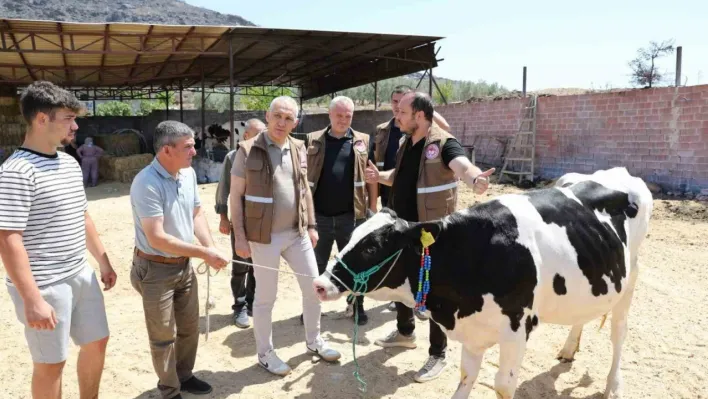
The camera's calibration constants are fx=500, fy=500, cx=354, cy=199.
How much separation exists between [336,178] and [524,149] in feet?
34.4

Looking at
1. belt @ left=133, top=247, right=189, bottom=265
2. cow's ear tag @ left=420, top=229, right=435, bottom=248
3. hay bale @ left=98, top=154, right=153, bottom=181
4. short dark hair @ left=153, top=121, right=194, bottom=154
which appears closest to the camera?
cow's ear tag @ left=420, top=229, right=435, bottom=248

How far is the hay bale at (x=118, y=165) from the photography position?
1418cm

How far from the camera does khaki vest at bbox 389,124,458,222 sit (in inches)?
132

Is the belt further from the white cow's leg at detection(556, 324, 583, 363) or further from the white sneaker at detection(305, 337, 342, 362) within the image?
the white cow's leg at detection(556, 324, 583, 363)

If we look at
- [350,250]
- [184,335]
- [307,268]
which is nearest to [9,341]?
[184,335]

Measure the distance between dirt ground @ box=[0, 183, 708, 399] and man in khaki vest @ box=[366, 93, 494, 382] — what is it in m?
0.32

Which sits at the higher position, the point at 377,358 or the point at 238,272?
the point at 238,272

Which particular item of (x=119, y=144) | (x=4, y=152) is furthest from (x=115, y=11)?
(x=4, y=152)

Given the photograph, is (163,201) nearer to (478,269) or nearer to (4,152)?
(478,269)

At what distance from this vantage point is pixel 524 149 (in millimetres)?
13430

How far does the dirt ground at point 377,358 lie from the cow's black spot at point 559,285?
0.93 metres

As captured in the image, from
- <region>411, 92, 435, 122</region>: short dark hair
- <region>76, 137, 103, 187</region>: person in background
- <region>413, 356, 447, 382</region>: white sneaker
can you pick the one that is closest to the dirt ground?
<region>413, 356, 447, 382</region>: white sneaker

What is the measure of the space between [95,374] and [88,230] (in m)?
0.77

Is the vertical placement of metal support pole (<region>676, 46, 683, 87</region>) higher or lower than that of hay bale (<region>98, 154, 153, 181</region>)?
higher
